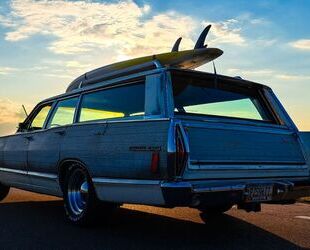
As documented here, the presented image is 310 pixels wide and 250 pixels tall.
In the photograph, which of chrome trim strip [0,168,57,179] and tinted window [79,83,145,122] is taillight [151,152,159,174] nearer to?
tinted window [79,83,145,122]

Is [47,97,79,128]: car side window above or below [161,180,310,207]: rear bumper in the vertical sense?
above

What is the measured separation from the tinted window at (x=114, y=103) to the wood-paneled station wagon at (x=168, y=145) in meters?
0.01

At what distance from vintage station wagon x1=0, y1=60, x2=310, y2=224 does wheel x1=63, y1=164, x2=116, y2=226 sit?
1 centimetres

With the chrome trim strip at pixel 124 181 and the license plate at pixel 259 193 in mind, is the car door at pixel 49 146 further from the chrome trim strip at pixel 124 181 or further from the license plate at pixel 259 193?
the license plate at pixel 259 193

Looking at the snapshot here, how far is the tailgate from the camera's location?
4.84m

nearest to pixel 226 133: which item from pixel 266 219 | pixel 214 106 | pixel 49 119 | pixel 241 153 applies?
pixel 241 153

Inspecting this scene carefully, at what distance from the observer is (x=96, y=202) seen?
569 centimetres

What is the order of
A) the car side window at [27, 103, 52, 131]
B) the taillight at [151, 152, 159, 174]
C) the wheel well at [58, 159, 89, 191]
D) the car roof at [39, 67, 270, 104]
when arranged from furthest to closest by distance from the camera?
the car side window at [27, 103, 52, 131] < the wheel well at [58, 159, 89, 191] < the car roof at [39, 67, 270, 104] < the taillight at [151, 152, 159, 174]

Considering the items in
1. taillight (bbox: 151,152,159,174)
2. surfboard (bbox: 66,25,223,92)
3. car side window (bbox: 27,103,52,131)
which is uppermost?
surfboard (bbox: 66,25,223,92)

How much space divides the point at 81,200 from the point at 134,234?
35.9 inches

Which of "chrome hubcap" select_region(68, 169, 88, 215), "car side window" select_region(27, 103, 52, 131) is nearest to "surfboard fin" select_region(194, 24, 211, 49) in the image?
"car side window" select_region(27, 103, 52, 131)

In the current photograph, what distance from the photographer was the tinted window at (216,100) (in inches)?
212

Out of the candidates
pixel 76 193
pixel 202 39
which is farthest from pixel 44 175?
pixel 202 39

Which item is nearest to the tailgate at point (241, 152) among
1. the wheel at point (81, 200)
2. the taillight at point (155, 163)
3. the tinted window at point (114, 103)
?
the taillight at point (155, 163)
